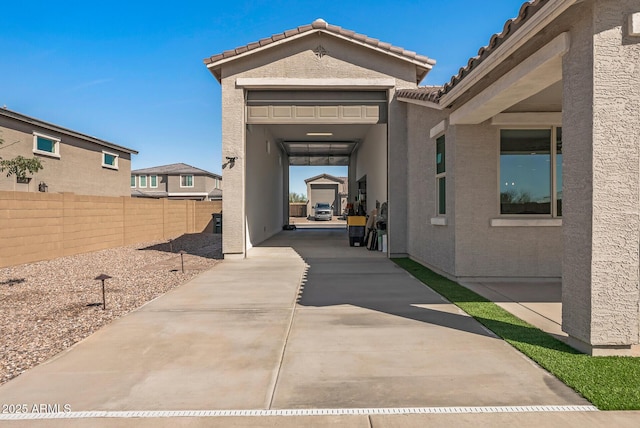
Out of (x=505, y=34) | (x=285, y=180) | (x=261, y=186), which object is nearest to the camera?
(x=505, y=34)

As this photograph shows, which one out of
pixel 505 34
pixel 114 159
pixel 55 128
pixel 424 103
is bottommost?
pixel 505 34

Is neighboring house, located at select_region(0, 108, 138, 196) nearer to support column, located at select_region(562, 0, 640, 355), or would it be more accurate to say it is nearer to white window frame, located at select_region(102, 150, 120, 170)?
white window frame, located at select_region(102, 150, 120, 170)

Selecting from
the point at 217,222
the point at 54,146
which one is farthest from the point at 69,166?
the point at 217,222

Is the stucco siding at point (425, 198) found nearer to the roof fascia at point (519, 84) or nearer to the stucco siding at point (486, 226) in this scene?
the stucco siding at point (486, 226)

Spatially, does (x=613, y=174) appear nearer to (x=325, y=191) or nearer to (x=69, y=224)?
Result: (x=69, y=224)

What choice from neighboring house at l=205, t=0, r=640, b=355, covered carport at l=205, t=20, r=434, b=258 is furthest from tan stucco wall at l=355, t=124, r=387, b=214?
covered carport at l=205, t=20, r=434, b=258

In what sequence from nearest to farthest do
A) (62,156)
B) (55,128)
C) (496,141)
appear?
(496,141) < (55,128) < (62,156)

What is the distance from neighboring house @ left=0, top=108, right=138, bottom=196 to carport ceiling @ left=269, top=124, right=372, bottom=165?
12242 millimetres

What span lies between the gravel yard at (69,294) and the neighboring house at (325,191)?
37960 mm

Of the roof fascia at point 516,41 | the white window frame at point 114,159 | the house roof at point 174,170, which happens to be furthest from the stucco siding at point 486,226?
the house roof at point 174,170

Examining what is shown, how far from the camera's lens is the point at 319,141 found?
23.6 m

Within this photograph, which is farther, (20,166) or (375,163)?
(20,166)

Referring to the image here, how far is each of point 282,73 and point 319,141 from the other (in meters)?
10.4

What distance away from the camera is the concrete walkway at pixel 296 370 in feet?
11.3
